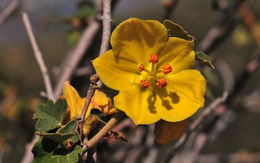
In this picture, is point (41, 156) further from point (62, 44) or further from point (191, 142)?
point (62, 44)

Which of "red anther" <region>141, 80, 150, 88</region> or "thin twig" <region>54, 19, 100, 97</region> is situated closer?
"red anther" <region>141, 80, 150, 88</region>

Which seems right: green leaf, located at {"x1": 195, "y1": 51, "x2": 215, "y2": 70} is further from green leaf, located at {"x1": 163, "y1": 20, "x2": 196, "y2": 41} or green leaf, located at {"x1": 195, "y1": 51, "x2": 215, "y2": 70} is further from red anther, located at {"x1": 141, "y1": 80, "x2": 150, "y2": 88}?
red anther, located at {"x1": 141, "y1": 80, "x2": 150, "y2": 88}

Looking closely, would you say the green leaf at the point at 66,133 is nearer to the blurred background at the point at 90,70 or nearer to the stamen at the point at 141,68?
the stamen at the point at 141,68

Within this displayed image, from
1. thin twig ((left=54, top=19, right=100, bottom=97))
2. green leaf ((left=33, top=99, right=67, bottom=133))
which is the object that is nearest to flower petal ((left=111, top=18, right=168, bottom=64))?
green leaf ((left=33, top=99, right=67, bottom=133))

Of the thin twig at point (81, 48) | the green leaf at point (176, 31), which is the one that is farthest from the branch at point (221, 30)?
the green leaf at point (176, 31)

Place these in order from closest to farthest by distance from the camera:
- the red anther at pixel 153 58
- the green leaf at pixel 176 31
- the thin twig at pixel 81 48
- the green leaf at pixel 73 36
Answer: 1. the green leaf at pixel 176 31
2. the red anther at pixel 153 58
3. the thin twig at pixel 81 48
4. the green leaf at pixel 73 36

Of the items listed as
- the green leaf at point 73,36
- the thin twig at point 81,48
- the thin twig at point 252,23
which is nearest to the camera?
the thin twig at point 81,48
